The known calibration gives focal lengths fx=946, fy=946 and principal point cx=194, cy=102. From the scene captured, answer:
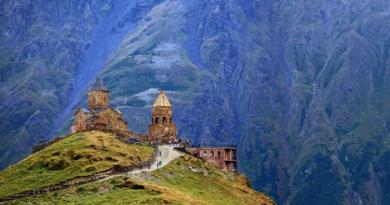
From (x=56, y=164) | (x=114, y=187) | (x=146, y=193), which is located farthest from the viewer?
(x=56, y=164)

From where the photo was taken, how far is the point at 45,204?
173875 mm

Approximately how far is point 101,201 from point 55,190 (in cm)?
1632

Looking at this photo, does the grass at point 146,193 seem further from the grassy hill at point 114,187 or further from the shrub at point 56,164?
the shrub at point 56,164

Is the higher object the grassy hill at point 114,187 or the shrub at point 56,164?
the shrub at point 56,164

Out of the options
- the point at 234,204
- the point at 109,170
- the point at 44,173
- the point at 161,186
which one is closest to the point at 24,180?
the point at 44,173

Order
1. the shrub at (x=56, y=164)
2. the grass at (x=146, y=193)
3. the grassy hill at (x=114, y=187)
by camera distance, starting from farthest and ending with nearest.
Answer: the shrub at (x=56, y=164), the grassy hill at (x=114, y=187), the grass at (x=146, y=193)

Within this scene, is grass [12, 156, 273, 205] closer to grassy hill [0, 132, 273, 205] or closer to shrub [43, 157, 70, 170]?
grassy hill [0, 132, 273, 205]

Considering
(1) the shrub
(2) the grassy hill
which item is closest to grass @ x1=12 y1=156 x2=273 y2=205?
(2) the grassy hill

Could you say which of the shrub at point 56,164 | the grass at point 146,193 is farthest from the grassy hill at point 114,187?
the shrub at point 56,164

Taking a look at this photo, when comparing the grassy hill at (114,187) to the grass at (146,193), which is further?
the grassy hill at (114,187)

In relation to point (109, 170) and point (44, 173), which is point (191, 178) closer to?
point (109, 170)

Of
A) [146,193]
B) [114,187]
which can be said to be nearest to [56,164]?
[114,187]

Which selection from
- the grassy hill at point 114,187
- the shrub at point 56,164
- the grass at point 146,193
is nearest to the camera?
the grass at point 146,193

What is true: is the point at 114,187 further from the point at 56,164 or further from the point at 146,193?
the point at 56,164
